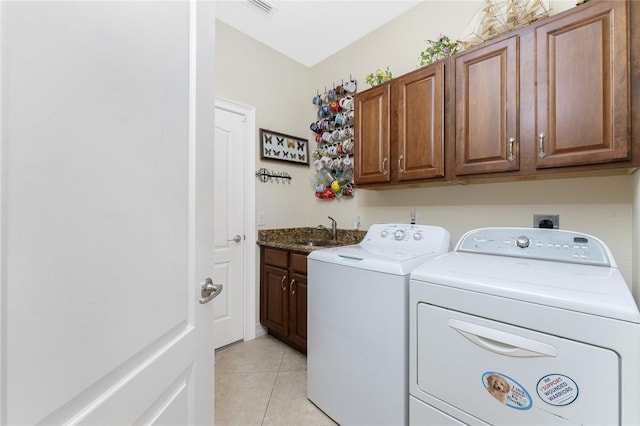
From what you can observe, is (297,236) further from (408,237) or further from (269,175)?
(408,237)

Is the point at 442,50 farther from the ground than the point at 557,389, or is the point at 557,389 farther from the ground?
the point at 442,50

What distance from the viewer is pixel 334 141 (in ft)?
8.89

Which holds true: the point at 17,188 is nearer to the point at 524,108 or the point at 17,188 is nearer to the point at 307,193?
the point at 524,108

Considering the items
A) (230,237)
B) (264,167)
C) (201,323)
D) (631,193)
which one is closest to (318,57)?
(264,167)

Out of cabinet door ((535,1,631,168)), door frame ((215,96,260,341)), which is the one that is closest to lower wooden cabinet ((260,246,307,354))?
door frame ((215,96,260,341))

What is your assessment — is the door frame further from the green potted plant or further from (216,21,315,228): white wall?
the green potted plant

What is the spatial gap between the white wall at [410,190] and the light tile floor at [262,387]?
1.18 metres

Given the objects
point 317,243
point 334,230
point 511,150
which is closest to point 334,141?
point 334,230

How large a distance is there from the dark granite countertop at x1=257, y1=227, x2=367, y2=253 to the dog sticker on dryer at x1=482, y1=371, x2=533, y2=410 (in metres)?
1.54

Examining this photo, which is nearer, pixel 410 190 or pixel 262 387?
pixel 262 387

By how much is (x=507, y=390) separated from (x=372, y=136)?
1652 millimetres

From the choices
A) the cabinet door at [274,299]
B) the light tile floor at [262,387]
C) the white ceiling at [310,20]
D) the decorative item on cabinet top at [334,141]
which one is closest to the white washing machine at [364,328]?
the light tile floor at [262,387]

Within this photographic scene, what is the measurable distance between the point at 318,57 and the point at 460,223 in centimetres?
225

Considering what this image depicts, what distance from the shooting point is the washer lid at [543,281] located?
32.4 inches
